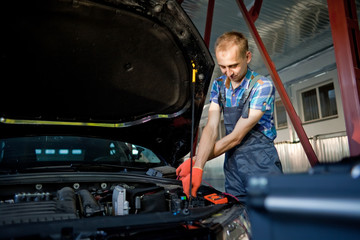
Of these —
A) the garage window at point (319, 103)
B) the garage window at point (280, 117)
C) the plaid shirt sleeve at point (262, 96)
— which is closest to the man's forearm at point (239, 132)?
the plaid shirt sleeve at point (262, 96)

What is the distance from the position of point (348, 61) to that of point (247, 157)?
114 cm

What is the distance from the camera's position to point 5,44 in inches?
46.6

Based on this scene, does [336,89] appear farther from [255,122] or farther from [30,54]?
[30,54]

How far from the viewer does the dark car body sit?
87 centimetres

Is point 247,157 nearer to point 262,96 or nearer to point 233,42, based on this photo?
point 262,96

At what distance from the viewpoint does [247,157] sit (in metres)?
1.53

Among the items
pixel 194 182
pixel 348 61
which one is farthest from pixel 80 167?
pixel 348 61

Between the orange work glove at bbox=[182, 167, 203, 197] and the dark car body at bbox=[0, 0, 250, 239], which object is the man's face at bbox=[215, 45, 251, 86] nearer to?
the dark car body at bbox=[0, 0, 250, 239]

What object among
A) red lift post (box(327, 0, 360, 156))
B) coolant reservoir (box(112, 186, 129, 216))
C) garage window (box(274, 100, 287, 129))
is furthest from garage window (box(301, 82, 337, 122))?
coolant reservoir (box(112, 186, 129, 216))

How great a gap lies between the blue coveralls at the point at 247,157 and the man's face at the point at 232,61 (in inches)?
4.4

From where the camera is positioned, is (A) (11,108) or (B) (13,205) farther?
(A) (11,108)

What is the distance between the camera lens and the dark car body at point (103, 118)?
869 millimetres

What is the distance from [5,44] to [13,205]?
2.48 ft

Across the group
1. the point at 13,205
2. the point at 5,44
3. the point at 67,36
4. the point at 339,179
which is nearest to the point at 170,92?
the point at 67,36
